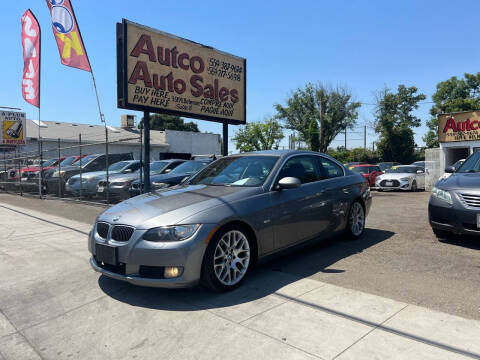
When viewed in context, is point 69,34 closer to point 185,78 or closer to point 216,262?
point 185,78

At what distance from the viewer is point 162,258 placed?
133 inches

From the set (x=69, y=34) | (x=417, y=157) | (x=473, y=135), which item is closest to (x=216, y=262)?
(x=69, y=34)

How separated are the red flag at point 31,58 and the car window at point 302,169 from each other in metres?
11.1

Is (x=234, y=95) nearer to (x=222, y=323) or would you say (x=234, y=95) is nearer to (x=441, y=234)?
(x=441, y=234)

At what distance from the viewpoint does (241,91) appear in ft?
36.3

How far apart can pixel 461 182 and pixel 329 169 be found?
188 centimetres

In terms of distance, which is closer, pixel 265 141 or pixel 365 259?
pixel 365 259

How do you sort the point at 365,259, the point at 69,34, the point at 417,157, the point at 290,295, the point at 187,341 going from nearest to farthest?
1. the point at 187,341
2. the point at 290,295
3. the point at 365,259
4. the point at 69,34
5. the point at 417,157

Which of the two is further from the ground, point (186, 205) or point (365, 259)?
point (186, 205)

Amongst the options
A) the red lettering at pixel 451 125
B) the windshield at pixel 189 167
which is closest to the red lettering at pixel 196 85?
the windshield at pixel 189 167

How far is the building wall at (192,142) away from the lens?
35.4 metres

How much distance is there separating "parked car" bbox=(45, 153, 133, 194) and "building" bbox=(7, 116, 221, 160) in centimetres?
1089

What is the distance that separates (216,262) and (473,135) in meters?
15.6

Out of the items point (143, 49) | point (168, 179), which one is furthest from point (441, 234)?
point (143, 49)
